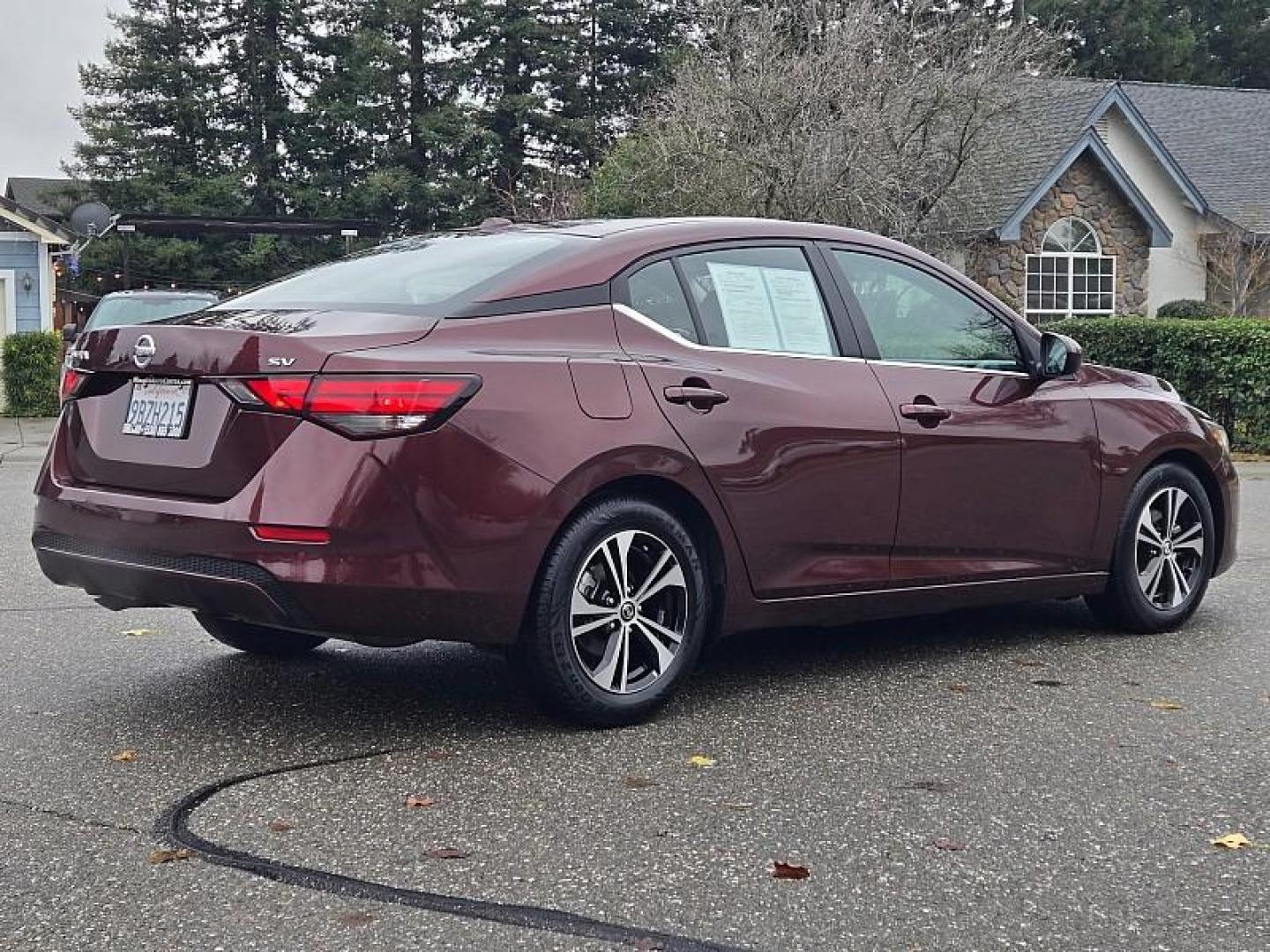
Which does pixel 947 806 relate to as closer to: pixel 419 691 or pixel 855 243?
pixel 419 691

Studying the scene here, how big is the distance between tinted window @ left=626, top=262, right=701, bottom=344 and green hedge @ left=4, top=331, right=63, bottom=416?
20.2 metres

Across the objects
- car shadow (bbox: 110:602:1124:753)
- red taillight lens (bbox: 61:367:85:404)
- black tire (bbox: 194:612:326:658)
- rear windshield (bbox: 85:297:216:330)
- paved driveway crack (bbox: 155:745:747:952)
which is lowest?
paved driveway crack (bbox: 155:745:747:952)

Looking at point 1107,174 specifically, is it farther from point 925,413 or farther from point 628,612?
point 628,612

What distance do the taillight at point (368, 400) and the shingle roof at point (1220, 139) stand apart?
92.1 ft

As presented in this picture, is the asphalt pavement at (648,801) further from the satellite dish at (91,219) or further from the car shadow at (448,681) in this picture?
the satellite dish at (91,219)

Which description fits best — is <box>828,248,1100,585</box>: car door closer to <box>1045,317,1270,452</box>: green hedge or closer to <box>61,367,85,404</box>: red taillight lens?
<box>61,367,85,404</box>: red taillight lens

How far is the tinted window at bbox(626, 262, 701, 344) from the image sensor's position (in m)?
5.03

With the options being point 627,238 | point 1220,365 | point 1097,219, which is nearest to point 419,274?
point 627,238

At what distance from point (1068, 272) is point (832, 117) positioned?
26.6 feet

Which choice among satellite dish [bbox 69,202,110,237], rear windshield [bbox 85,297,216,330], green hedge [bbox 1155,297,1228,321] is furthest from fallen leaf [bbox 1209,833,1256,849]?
satellite dish [bbox 69,202,110,237]

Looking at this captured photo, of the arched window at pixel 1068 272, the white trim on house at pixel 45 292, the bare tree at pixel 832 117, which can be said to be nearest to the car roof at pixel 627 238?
the bare tree at pixel 832 117

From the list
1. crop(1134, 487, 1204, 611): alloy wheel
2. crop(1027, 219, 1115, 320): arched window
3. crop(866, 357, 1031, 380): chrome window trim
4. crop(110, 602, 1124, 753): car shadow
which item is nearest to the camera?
crop(110, 602, 1124, 753): car shadow

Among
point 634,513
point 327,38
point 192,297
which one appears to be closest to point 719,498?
point 634,513

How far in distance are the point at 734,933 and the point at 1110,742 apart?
1.95 m
